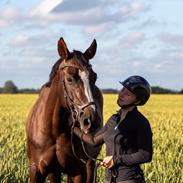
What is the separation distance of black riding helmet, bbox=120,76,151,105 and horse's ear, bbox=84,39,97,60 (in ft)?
5.00

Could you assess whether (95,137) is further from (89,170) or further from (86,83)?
(89,170)

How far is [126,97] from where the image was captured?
4852mm

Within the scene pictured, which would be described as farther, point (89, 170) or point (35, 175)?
point (89, 170)

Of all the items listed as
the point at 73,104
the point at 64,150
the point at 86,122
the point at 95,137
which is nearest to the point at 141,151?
the point at 95,137

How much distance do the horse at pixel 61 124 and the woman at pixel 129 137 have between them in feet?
3.28

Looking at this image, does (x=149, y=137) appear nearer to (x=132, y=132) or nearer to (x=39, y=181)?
(x=132, y=132)

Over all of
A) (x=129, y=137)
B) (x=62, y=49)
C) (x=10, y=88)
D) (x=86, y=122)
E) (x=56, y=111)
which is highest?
(x=10, y=88)

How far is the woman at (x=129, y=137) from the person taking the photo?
4812mm

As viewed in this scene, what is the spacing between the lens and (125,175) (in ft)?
16.2

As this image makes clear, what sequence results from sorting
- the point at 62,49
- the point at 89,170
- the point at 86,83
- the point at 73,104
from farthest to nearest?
1. the point at 89,170
2. the point at 62,49
3. the point at 73,104
4. the point at 86,83

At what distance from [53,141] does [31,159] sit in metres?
0.47

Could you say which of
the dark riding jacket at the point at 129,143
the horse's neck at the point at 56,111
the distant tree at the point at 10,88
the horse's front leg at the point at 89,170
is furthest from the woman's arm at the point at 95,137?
the distant tree at the point at 10,88

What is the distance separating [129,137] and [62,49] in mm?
1677

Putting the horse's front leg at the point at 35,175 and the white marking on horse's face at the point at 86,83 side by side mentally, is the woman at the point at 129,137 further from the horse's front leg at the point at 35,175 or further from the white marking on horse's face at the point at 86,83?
the horse's front leg at the point at 35,175
